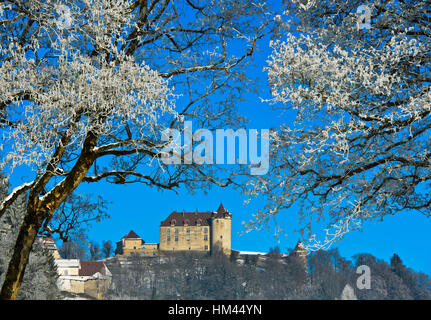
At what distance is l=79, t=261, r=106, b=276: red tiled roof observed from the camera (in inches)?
1148

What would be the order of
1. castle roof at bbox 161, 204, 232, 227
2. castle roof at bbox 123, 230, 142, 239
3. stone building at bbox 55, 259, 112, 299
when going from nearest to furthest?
stone building at bbox 55, 259, 112, 299 → castle roof at bbox 123, 230, 142, 239 → castle roof at bbox 161, 204, 232, 227

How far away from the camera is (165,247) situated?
1676 inches

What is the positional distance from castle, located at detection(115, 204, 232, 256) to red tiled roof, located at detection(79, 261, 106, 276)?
9.49 m

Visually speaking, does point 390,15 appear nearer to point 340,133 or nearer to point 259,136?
point 340,133

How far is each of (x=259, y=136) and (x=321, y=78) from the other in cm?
171

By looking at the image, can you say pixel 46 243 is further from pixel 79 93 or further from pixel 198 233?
pixel 198 233

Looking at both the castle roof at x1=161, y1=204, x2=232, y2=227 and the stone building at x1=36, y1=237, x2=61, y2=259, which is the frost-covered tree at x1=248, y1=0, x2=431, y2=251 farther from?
the castle roof at x1=161, y1=204, x2=232, y2=227

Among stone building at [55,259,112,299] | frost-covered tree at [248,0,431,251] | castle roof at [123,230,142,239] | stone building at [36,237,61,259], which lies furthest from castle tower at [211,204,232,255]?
frost-covered tree at [248,0,431,251]

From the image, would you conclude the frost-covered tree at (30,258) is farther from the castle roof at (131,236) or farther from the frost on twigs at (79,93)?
the castle roof at (131,236)

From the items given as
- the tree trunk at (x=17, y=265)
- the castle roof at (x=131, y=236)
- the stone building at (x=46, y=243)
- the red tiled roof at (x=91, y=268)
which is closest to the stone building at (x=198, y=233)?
the castle roof at (x=131, y=236)

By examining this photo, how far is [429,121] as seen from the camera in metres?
7.21

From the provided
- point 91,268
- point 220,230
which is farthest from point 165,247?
point 91,268
